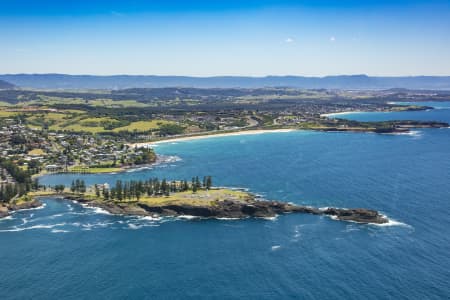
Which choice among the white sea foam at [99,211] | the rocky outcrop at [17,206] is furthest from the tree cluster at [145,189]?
the rocky outcrop at [17,206]

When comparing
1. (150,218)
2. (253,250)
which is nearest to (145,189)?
(150,218)

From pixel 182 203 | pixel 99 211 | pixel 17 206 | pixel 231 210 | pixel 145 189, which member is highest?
pixel 145 189

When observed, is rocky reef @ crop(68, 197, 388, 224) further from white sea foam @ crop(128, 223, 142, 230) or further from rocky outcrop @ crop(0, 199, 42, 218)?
rocky outcrop @ crop(0, 199, 42, 218)

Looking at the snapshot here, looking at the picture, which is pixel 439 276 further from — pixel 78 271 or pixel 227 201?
pixel 78 271

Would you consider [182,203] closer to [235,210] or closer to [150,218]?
[150,218]

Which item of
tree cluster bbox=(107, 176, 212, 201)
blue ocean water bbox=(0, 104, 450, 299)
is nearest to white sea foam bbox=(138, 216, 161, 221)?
blue ocean water bbox=(0, 104, 450, 299)

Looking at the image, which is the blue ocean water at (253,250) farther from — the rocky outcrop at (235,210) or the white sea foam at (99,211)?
the rocky outcrop at (235,210)

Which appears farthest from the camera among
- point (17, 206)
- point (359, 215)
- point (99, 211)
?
point (17, 206)
